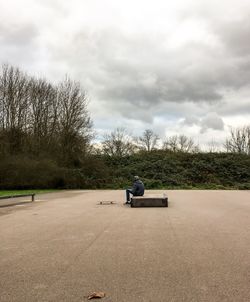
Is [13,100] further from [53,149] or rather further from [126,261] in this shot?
[126,261]

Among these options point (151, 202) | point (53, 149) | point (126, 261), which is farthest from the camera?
point (53, 149)

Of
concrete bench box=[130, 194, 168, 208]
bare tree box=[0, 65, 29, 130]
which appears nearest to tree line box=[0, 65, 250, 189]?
bare tree box=[0, 65, 29, 130]

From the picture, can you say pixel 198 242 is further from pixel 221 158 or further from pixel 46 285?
pixel 221 158

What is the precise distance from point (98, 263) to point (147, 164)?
44.8 metres

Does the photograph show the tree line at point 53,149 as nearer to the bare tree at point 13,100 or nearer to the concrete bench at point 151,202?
the bare tree at point 13,100

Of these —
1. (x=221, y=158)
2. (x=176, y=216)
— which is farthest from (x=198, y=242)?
(x=221, y=158)

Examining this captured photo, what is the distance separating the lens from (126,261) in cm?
752

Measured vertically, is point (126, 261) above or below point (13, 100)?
below

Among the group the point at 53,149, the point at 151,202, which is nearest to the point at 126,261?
the point at 151,202

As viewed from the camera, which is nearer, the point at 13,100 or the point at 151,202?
the point at 151,202

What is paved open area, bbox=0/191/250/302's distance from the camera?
5.61 metres

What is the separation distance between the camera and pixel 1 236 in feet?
35.7

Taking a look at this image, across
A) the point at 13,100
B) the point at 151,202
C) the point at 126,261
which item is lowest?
the point at 126,261

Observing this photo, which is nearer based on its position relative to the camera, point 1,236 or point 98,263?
point 98,263
